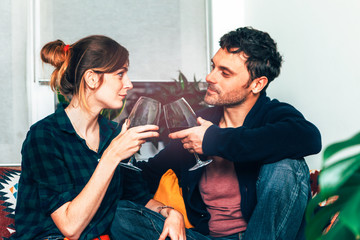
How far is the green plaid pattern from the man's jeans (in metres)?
0.20

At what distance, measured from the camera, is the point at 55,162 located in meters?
1.41

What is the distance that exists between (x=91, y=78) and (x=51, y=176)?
0.43 meters

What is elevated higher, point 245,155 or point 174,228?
point 245,155

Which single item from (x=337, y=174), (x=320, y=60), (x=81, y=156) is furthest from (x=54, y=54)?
(x=337, y=174)

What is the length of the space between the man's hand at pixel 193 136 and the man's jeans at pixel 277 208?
266mm

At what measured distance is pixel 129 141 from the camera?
1.24 metres

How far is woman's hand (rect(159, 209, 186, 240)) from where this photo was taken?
1.39 metres

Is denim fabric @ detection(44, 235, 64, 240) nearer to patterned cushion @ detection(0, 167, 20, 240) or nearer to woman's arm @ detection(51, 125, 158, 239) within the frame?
woman's arm @ detection(51, 125, 158, 239)

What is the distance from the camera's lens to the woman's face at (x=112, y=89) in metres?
1.59

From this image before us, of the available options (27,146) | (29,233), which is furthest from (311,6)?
(29,233)

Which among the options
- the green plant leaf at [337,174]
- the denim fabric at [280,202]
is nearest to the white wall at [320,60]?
the denim fabric at [280,202]

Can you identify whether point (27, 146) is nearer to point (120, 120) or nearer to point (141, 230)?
point (141, 230)

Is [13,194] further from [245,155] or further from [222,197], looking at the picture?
[245,155]

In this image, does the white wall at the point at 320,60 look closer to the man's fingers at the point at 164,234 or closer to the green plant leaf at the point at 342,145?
the man's fingers at the point at 164,234
